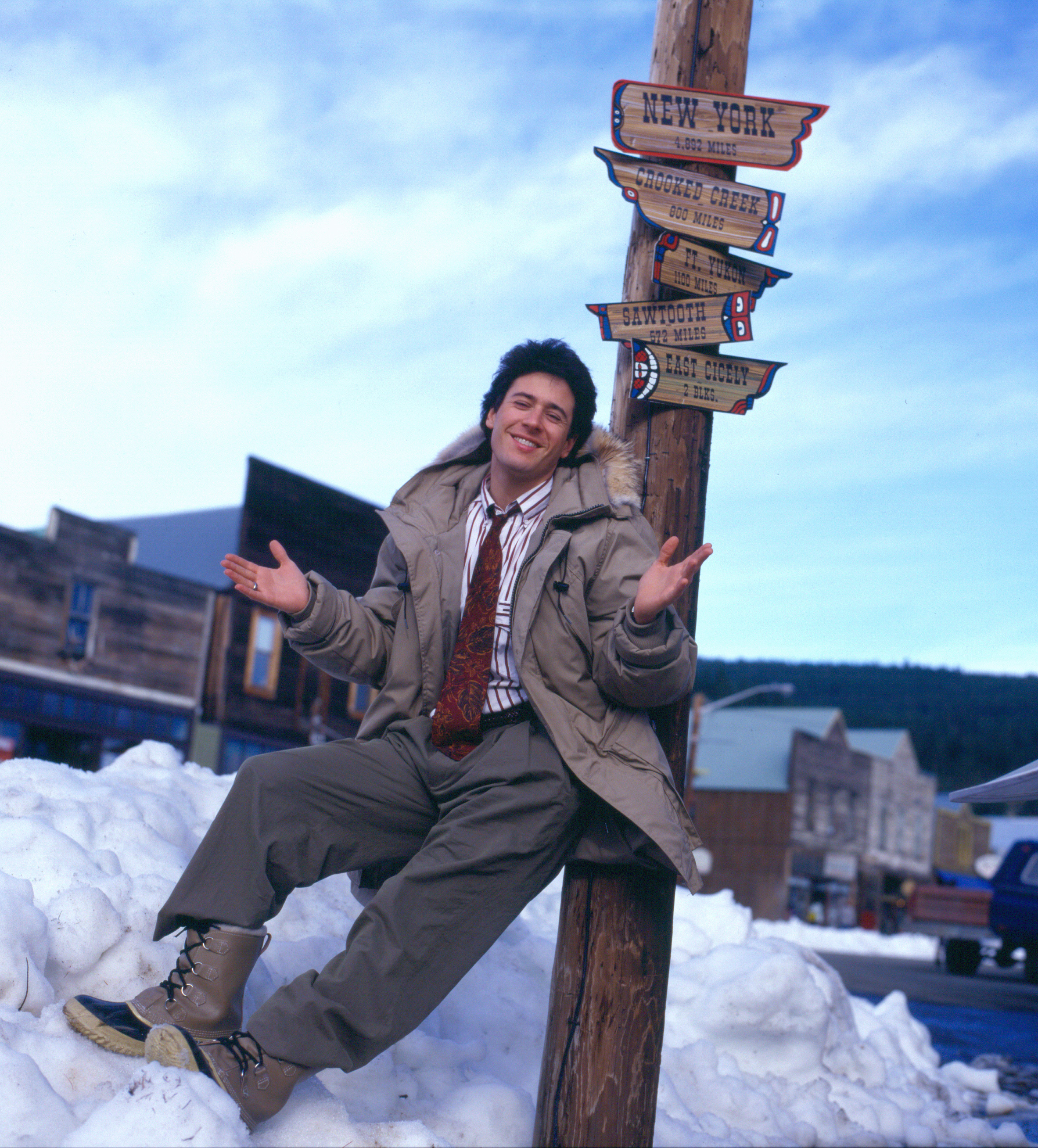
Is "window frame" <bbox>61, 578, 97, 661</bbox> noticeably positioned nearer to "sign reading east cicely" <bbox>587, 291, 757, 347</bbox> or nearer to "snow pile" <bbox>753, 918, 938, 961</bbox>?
"snow pile" <bbox>753, 918, 938, 961</bbox>

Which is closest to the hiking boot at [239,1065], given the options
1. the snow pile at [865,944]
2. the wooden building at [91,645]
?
the snow pile at [865,944]

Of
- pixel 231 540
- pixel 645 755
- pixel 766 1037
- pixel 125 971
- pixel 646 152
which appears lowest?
pixel 766 1037

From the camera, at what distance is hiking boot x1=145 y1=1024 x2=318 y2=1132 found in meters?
2.73

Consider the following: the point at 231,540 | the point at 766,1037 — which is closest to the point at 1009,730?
the point at 231,540

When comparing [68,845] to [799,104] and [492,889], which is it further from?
[799,104]

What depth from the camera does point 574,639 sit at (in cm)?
328

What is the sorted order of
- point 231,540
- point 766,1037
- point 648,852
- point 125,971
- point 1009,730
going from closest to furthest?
1. point 648,852
2. point 125,971
3. point 766,1037
4. point 231,540
5. point 1009,730

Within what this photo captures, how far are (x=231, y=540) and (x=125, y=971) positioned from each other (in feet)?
92.5

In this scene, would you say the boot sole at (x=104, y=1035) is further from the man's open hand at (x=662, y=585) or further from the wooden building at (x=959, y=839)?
the wooden building at (x=959, y=839)

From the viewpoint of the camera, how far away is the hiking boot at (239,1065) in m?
2.73

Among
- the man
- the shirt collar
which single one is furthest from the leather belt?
the shirt collar

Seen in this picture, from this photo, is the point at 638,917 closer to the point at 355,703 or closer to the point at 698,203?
the point at 698,203

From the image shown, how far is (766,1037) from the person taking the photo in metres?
5.34

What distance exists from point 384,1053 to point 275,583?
156 cm
